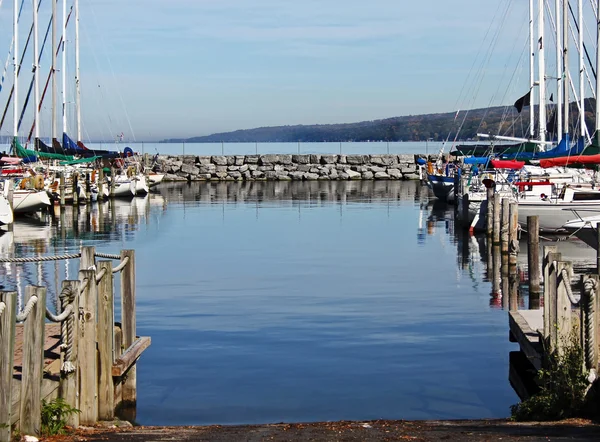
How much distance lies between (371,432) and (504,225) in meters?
19.7

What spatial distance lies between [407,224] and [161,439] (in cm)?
2977

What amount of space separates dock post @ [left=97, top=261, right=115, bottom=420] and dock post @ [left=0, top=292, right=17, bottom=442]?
266 centimetres

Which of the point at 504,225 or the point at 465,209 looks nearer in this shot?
the point at 504,225

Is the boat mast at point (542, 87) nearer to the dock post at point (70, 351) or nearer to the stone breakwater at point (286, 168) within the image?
the stone breakwater at point (286, 168)

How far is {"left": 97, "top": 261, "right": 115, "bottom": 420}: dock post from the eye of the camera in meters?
9.98

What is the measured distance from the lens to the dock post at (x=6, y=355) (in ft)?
23.5

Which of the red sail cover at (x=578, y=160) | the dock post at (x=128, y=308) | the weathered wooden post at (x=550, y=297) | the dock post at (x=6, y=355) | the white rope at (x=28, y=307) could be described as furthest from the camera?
the red sail cover at (x=578, y=160)

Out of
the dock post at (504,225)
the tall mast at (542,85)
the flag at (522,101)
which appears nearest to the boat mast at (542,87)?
the tall mast at (542,85)

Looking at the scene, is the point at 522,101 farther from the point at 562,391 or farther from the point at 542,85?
the point at 562,391

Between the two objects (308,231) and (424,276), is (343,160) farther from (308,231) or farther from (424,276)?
(424,276)

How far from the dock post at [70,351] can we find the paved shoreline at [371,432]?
14.8 inches

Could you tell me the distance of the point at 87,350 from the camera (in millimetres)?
9391

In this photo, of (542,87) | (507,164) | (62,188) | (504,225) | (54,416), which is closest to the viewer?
(54,416)

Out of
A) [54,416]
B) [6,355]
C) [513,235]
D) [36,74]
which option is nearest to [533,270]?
[513,235]
